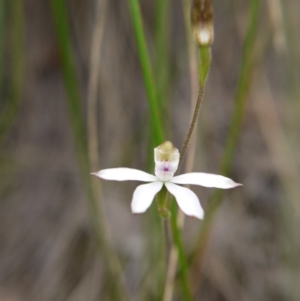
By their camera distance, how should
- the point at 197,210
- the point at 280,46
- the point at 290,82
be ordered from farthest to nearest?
the point at 290,82 → the point at 280,46 → the point at 197,210

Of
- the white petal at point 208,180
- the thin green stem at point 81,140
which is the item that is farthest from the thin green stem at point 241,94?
the white petal at point 208,180

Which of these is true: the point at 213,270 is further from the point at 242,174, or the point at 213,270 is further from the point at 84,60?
the point at 84,60

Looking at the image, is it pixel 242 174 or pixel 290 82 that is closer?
pixel 290 82

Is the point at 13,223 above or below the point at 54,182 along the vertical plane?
below

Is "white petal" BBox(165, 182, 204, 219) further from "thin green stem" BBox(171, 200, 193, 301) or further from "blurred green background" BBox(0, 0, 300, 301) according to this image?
"blurred green background" BBox(0, 0, 300, 301)

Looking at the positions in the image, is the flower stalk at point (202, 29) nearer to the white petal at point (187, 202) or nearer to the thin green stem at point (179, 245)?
the white petal at point (187, 202)

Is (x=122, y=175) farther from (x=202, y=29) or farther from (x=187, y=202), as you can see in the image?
(x=202, y=29)

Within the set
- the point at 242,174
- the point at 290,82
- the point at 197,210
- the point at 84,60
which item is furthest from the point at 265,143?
the point at 197,210

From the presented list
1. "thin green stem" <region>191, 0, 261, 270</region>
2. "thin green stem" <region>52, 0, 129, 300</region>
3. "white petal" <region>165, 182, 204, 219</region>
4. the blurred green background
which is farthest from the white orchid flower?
the blurred green background

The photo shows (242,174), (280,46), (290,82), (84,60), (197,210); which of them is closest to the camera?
(197,210)
